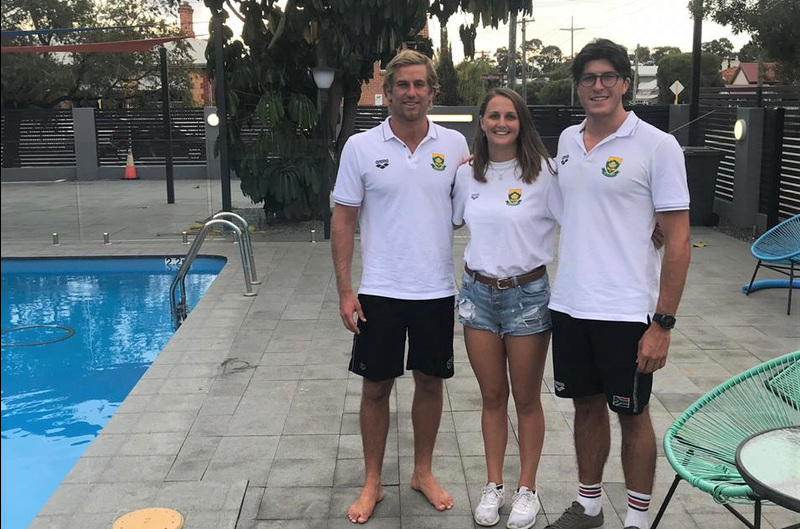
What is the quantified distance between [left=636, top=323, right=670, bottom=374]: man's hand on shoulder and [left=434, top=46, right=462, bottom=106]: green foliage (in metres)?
18.1

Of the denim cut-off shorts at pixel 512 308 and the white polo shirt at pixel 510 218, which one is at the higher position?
the white polo shirt at pixel 510 218

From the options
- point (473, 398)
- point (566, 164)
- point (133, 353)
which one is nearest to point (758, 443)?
point (566, 164)

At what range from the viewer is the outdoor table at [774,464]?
175 cm

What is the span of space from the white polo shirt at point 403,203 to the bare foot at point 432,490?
743 millimetres

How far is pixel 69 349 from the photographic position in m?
5.88

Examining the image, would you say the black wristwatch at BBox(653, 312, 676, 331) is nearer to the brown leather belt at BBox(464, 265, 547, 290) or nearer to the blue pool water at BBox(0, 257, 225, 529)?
the brown leather belt at BBox(464, 265, 547, 290)

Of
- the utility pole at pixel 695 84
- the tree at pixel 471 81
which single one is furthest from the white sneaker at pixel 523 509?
the tree at pixel 471 81

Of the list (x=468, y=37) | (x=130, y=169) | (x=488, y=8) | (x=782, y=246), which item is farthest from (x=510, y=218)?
(x=130, y=169)

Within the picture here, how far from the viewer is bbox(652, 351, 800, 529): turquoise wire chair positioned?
2.22m

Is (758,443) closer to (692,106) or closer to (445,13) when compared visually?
(445,13)

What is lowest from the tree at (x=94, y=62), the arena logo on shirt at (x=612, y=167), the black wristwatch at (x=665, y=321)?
the black wristwatch at (x=665, y=321)

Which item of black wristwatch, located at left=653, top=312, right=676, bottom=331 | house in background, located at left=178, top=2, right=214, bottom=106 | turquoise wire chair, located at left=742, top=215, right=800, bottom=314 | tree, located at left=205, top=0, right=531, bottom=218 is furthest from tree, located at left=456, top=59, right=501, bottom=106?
black wristwatch, located at left=653, top=312, right=676, bottom=331

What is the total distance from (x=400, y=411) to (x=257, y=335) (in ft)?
5.54

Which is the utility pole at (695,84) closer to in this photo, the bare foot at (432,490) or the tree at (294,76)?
the tree at (294,76)
